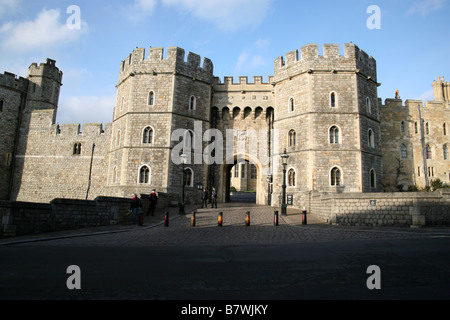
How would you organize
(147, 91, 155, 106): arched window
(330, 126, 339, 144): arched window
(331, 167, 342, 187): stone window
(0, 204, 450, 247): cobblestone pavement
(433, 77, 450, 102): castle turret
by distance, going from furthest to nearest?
1. (433, 77, 450, 102): castle turret
2. (147, 91, 155, 106): arched window
3. (330, 126, 339, 144): arched window
4. (331, 167, 342, 187): stone window
5. (0, 204, 450, 247): cobblestone pavement

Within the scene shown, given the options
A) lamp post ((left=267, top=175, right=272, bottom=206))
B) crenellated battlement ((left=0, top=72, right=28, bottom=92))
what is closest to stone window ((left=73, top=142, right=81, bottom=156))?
crenellated battlement ((left=0, top=72, right=28, bottom=92))

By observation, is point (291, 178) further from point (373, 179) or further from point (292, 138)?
point (373, 179)

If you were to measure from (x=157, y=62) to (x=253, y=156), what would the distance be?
1015 centimetres

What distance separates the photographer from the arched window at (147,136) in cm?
2094

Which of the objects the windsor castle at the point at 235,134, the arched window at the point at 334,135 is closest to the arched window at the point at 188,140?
the windsor castle at the point at 235,134

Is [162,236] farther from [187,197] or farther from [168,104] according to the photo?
[168,104]

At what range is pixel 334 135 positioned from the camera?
19.7 meters

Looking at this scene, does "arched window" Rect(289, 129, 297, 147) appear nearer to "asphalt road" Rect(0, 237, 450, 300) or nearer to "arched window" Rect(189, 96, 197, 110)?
"arched window" Rect(189, 96, 197, 110)

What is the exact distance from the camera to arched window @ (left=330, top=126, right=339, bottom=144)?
19.7 metres

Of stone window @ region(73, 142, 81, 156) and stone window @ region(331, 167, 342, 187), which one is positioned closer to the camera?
stone window @ region(331, 167, 342, 187)

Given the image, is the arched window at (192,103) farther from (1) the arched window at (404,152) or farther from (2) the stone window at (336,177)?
(1) the arched window at (404,152)

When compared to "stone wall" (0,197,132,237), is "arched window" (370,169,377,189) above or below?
above

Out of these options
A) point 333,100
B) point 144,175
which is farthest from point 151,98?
point 333,100

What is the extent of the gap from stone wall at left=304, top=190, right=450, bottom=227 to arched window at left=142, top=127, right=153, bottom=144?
12.6 meters
